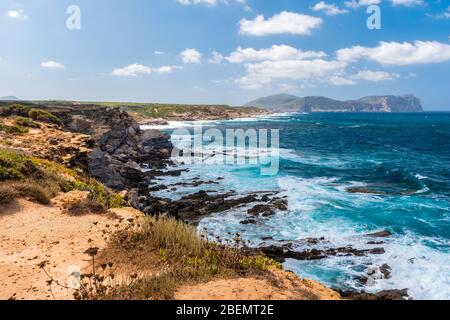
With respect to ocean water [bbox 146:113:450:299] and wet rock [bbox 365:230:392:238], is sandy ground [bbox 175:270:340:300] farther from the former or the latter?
wet rock [bbox 365:230:392:238]

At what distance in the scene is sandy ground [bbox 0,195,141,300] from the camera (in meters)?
7.06

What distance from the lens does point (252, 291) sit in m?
6.33

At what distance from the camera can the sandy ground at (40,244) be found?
7.06 metres

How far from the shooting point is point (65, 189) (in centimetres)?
1425

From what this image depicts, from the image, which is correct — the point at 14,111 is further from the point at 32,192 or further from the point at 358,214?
the point at 358,214

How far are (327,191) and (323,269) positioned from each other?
1516cm

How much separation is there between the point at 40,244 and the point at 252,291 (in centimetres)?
641

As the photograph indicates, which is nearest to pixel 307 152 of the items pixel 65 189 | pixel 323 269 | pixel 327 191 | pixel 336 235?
pixel 327 191

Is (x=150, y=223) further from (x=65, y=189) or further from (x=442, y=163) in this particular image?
(x=442, y=163)

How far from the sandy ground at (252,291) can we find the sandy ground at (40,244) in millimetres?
2549

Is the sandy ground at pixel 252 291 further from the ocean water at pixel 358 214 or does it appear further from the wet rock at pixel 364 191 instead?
the wet rock at pixel 364 191

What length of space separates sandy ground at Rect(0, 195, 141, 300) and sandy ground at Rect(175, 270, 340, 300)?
100 inches


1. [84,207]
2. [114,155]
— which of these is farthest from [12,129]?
[84,207]

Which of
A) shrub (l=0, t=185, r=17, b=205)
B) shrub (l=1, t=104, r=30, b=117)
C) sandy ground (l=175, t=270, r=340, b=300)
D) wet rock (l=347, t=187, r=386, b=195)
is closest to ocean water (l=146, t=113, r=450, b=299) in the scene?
wet rock (l=347, t=187, r=386, b=195)
